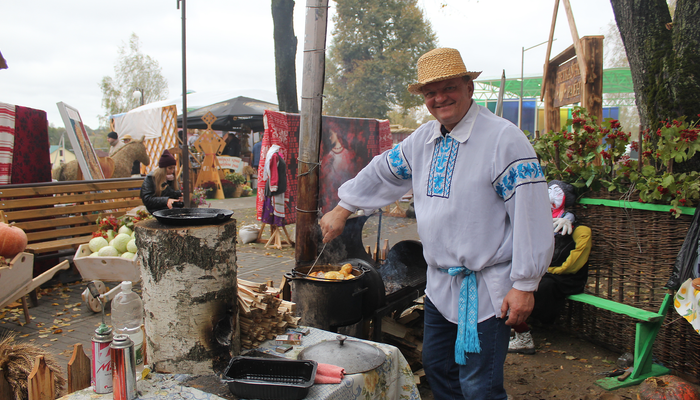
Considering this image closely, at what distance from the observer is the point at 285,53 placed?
32.6ft

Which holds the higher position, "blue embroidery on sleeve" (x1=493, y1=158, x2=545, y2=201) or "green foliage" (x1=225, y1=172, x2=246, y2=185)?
"blue embroidery on sleeve" (x1=493, y1=158, x2=545, y2=201)

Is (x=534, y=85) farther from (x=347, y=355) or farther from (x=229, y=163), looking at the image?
(x=347, y=355)

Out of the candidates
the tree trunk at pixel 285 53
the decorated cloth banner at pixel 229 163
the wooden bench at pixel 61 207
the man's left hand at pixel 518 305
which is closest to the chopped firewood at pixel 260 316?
the man's left hand at pixel 518 305

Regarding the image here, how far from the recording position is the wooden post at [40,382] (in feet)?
7.25

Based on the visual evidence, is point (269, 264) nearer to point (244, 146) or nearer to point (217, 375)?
point (217, 375)

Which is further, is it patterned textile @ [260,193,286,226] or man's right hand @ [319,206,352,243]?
patterned textile @ [260,193,286,226]

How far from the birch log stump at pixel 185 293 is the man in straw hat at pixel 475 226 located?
3.40 ft

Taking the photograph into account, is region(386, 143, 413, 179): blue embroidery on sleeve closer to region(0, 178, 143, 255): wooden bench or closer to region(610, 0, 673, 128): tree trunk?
region(610, 0, 673, 128): tree trunk

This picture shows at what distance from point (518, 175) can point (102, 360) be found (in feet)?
6.43

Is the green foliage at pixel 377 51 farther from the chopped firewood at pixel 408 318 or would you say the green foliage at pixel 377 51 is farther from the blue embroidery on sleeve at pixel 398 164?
the blue embroidery on sleeve at pixel 398 164

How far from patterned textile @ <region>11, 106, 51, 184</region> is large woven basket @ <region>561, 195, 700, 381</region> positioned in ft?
23.9

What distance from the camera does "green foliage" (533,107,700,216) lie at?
368 cm

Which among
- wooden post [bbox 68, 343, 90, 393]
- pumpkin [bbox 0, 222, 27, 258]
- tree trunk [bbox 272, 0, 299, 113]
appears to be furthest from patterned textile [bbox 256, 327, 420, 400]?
tree trunk [bbox 272, 0, 299, 113]

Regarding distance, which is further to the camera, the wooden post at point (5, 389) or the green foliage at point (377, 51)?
the green foliage at point (377, 51)
